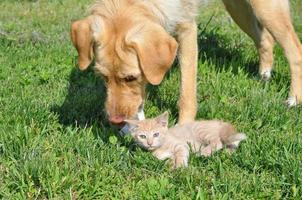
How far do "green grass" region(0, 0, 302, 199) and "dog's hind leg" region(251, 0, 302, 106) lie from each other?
0.56 feet

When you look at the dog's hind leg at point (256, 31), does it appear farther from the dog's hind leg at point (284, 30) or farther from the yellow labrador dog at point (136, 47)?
the yellow labrador dog at point (136, 47)

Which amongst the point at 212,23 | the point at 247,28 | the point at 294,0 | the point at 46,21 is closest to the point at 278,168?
the point at 247,28

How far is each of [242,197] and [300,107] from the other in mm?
1965

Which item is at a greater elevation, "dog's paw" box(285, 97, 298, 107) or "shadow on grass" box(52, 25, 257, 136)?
"shadow on grass" box(52, 25, 257, 136)

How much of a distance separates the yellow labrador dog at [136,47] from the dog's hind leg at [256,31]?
3.40 ft

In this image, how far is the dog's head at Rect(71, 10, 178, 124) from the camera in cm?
425

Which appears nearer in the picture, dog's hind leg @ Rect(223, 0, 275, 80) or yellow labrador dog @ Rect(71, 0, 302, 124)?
yellow labrador dog @ Rect(71, 0, 302, 124)

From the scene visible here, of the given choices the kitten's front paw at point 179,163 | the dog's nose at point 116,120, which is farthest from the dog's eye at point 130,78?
the kitten's front paw at point 179,163

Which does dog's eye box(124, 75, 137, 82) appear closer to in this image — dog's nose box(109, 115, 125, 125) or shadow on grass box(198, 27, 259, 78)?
dog's nose box(109, 115, 125, 125)

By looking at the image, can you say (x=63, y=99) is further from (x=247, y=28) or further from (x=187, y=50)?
(x=247, y=28)

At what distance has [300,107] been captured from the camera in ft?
17.4

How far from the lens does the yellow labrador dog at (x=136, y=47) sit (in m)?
4.26

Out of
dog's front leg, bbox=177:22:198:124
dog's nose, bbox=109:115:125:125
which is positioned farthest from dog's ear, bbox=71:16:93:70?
dog's front leg, bbox=177:22:198:124

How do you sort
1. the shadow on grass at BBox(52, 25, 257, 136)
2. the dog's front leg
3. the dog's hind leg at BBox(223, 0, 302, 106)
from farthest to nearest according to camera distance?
the dog's hind leg at BBox(223, 0, 302, 106)
the dog's front leg
the shadow on grass at BBox(52, 25, 257, 136)
